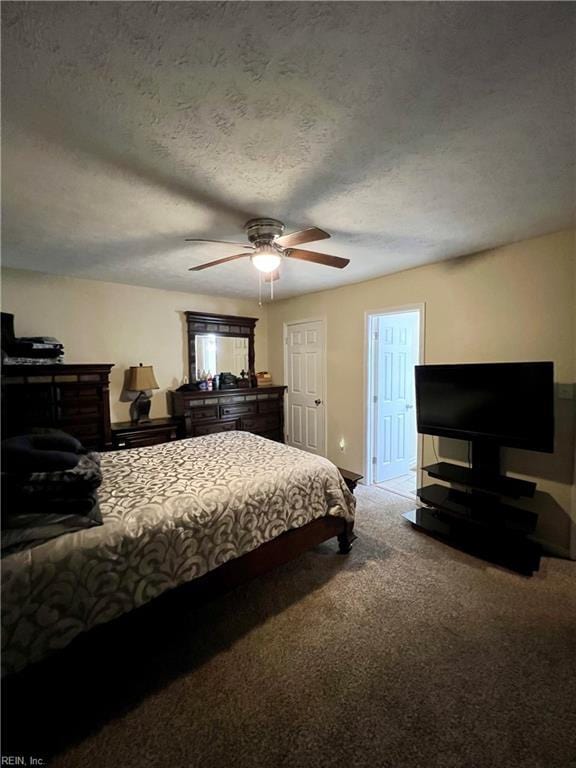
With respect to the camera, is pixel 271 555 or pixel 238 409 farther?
pixel 238 409

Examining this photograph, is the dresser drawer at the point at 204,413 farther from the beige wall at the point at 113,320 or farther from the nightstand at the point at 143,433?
the beige wall at the point at 113,320

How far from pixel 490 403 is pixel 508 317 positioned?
2.51 ft

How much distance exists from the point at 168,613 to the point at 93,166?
226 cm

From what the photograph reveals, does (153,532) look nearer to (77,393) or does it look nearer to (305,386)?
(77,393)

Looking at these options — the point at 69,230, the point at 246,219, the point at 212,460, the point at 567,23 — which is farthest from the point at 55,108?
the point at 212,460

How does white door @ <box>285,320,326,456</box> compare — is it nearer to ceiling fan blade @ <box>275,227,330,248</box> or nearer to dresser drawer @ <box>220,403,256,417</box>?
dresser drawer @ <box>220,403,256,417</box>

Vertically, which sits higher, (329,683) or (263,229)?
(263,229)

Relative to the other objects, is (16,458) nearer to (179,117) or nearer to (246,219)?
(179,117)

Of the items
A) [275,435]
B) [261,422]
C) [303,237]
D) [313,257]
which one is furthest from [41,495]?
[275,435]

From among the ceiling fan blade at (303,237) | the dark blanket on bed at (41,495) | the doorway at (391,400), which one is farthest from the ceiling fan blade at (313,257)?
the dark blanket on bed at (41,495)

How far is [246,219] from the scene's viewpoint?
208 cm

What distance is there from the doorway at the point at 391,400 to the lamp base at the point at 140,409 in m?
2.74

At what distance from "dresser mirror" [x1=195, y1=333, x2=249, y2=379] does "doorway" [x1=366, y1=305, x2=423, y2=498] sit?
198 cm

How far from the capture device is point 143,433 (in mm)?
3521
